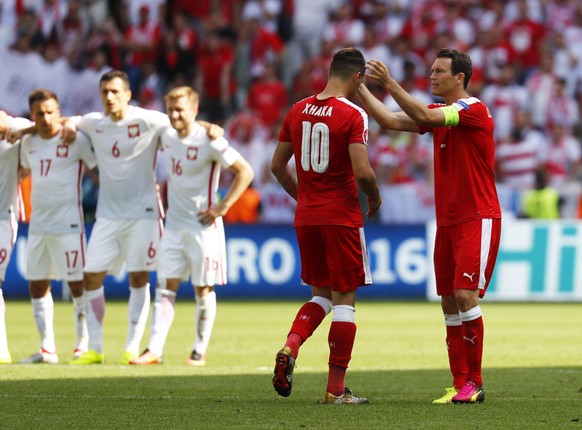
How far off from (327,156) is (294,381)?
2.40 metres

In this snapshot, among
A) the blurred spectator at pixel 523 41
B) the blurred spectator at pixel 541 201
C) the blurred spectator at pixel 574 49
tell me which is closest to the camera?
the blurred spectator at pixel 541 201

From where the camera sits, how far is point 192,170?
1120 centimetres

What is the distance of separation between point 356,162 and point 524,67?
15.8 meters

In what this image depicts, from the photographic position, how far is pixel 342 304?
8.20 meters

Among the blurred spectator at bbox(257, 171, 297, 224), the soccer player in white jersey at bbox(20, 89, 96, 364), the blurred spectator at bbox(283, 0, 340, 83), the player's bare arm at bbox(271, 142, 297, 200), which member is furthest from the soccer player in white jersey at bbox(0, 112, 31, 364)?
A: the blurred spectator at bbox(283, 0, 340, 83)

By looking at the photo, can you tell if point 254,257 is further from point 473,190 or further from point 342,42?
point 473,190

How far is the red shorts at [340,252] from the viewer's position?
8164 mm

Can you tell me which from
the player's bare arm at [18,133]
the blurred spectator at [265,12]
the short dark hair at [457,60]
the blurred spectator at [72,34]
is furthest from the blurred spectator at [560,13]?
the short dark hair at [457,60]

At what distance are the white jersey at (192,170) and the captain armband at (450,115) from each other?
11.2ft

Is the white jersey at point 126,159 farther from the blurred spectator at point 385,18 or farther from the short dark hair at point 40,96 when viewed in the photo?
the blurred spectator at point 385,18

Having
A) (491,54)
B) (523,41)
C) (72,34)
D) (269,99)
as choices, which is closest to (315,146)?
(269,99)

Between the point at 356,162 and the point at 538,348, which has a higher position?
the point at 356,162

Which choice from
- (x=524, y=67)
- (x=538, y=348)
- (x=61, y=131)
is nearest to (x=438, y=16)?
(x=524, y=67)

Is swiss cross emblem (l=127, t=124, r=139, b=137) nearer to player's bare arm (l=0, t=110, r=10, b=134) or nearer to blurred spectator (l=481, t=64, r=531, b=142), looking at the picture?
player's bare arm (l=0, t=110, r=10, b=134)
